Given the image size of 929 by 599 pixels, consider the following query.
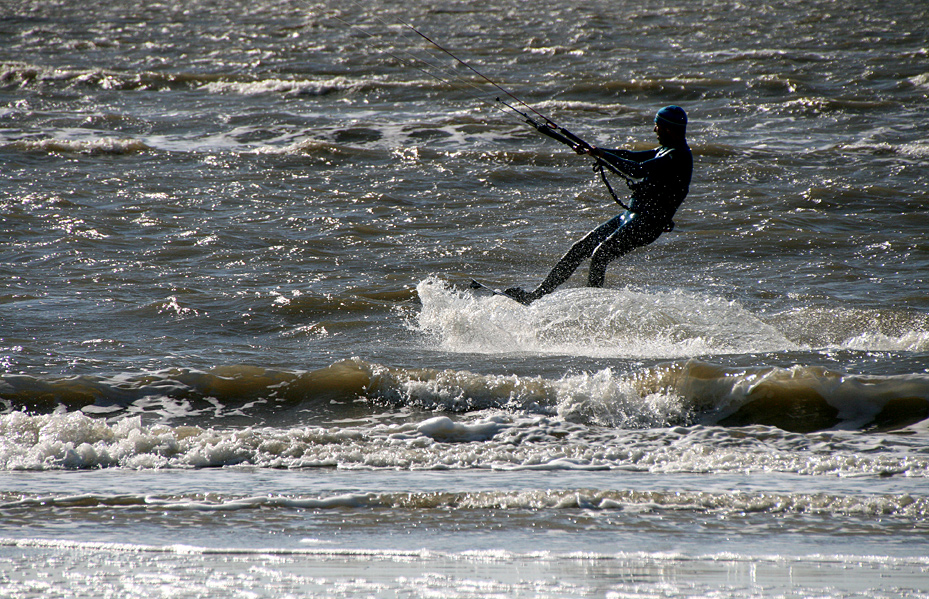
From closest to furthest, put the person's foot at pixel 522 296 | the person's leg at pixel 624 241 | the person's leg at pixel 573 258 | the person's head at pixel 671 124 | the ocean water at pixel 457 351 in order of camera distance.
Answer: the ocean water at pixel 457 351 < the person's head at pixel 671 124 < the person's leg at pixel 624 241 < the person's leg at pixel 573 258 < the person's foot at pixel 522 296

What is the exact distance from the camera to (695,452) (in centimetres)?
603

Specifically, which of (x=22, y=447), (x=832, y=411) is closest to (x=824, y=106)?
(x=832, y=411)

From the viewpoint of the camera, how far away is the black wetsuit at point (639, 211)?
8.50 m

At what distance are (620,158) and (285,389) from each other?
3.60 meters

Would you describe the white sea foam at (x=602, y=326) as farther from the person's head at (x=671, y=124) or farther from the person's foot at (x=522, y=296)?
the person's head at (x=671, y=124)

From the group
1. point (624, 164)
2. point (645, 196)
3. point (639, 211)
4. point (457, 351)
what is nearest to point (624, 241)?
point (639, 211)

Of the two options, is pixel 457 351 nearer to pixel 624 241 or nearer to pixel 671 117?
pixel 624 241

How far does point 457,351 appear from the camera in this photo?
8.83m

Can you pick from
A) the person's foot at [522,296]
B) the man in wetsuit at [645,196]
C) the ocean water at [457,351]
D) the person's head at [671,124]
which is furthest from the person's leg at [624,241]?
the person's head at [671,124]

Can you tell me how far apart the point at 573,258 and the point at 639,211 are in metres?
0.80

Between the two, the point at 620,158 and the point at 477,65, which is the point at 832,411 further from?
the point at 477,65

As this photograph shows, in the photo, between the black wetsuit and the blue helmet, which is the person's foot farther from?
the blue helmet

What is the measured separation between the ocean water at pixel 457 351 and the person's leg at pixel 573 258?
0.77ft

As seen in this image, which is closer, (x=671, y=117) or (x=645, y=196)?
(x=671, y=117)
